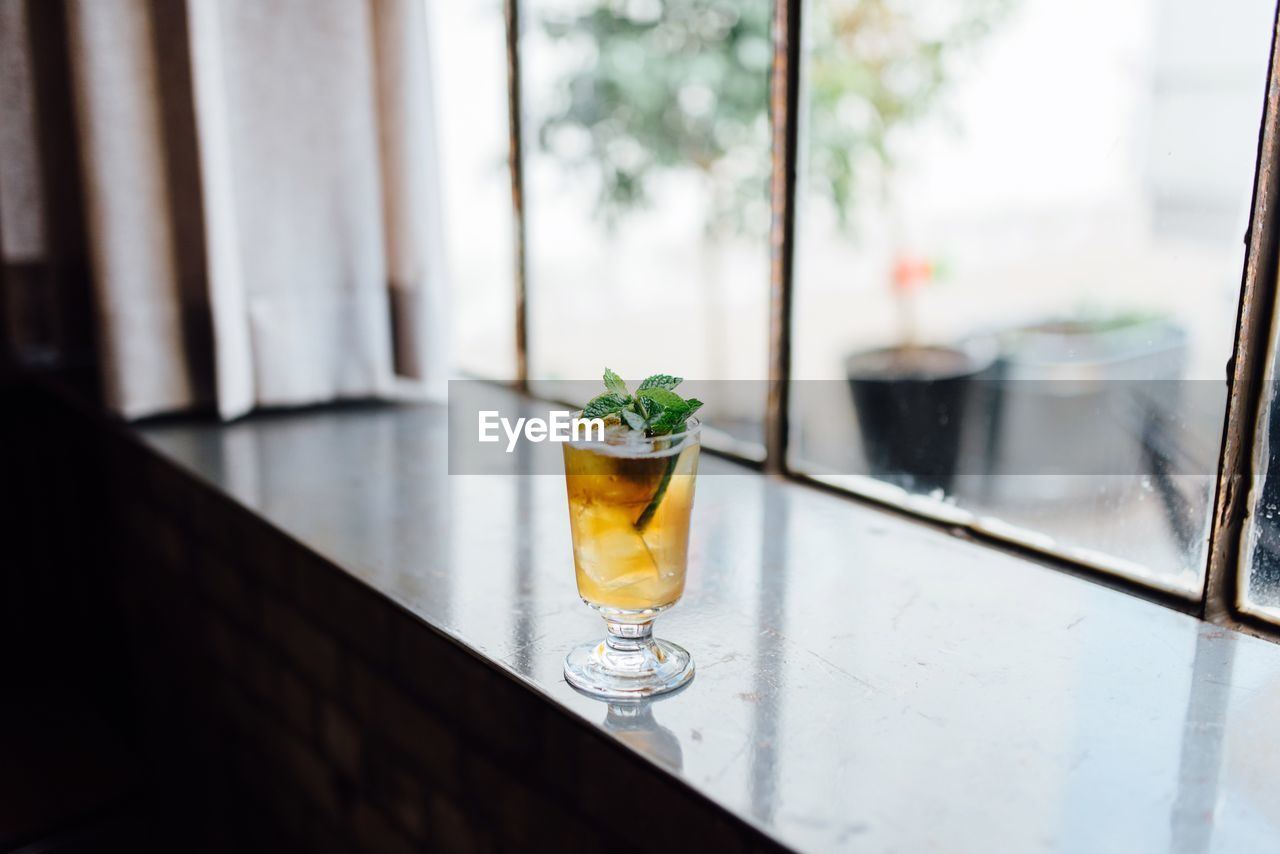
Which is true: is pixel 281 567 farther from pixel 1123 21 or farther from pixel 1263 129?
pixel 1123 21

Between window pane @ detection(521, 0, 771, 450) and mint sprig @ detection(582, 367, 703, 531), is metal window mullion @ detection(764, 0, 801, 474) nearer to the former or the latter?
mint sprig @ detection(582, 367, 703, 531)

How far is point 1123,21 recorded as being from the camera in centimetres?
229

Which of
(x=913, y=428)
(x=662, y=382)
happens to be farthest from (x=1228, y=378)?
(x=913, y=428)

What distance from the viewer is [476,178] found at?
6.45 ft

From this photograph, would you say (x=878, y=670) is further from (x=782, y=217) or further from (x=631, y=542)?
(x=782, y=217)

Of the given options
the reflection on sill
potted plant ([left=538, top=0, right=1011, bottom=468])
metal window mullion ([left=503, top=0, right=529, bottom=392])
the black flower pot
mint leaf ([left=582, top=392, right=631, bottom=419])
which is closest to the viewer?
mint leaf ([left=582, top=392, right=631, bottom=419])

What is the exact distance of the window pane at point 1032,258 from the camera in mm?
992

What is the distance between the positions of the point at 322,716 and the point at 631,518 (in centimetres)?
56

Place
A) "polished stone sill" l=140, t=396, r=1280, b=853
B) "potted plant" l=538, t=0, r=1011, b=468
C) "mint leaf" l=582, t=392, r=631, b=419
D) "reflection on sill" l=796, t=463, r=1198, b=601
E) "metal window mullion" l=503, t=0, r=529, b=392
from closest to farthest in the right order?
"polished stone sill" l=140, t=396, r=1280, b=853 < "mint leaf" l=582, t=392, r=631, b=419 < "reflection on sill" l=796, t=463, r=1198, b=601 < "metal window mullion" l=503, t=0, r=529, b=392 < "potted plant" l=538, t=0, r=1011, b=468

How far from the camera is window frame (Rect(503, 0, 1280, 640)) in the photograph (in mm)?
748

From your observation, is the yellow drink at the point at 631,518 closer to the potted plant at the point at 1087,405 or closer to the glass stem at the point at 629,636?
the glass stem at the point at 629,636

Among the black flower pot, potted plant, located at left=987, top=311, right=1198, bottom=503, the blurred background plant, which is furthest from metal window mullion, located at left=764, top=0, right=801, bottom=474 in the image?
the blurred background plant

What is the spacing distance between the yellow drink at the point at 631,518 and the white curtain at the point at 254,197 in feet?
2.68

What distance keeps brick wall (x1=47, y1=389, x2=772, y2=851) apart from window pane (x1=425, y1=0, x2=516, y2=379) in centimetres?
49
